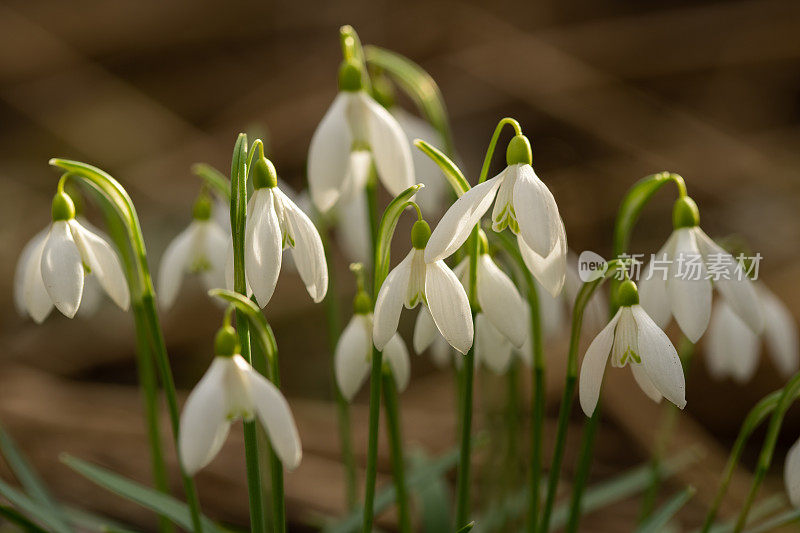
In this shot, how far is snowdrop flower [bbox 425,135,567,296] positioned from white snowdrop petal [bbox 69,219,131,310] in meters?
0.36

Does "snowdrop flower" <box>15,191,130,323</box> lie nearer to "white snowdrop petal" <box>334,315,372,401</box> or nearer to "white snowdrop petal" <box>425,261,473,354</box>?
"white snowdrop petal" <box>334,315,372,401</box>

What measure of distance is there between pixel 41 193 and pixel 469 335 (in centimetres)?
324

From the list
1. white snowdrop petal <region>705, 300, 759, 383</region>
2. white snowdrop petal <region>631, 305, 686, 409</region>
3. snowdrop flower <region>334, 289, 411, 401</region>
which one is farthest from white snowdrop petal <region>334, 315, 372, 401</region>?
white snowdrop petal <region>705, 300, 759, 383</region>

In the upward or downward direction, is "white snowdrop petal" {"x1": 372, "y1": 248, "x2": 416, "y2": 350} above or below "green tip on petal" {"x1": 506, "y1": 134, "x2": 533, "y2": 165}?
below

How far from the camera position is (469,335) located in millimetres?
757

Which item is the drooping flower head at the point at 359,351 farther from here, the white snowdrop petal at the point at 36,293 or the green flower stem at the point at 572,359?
the white snowdrop petal at the point at 36,293

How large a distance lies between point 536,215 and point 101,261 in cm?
47

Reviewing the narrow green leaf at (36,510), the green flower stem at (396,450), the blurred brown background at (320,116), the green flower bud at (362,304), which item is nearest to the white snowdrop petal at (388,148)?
the green flower bud at (362,304)

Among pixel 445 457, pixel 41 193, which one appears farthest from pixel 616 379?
pixel 41 193

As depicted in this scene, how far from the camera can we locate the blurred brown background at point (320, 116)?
2365 millimetres

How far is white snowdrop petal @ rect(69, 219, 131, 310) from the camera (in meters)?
0.87

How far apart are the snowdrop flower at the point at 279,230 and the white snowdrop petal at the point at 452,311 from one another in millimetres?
113

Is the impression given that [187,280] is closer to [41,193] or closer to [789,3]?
[41,193]

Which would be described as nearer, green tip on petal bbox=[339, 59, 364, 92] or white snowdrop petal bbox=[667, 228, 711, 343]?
white snowdrop petal bbox=[667, 228, 711, 343]
